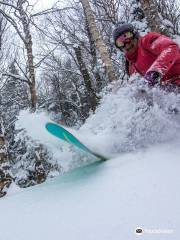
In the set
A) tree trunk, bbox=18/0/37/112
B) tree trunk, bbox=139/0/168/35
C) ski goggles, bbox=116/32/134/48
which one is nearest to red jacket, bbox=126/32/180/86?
ski goggles, bbox=116/32/134/48

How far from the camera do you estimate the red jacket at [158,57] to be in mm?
3646

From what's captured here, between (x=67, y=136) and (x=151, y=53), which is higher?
(x=151, y=53)

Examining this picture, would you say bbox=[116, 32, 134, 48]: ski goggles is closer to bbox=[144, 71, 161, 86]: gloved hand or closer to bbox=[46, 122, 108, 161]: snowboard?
bbox=[144, 71, 161, 86]: gloved hand

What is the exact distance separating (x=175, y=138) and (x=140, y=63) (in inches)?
37.0

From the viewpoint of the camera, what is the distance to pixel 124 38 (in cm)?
396

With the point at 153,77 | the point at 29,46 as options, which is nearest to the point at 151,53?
the point at 153,77

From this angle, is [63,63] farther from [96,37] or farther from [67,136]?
[67,136]

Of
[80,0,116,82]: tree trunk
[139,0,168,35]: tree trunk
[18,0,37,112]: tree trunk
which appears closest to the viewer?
[139,0,168,35]: tree trunk

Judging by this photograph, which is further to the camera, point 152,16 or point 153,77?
point 152,16

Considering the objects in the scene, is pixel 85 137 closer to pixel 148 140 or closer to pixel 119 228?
pixel 148 140

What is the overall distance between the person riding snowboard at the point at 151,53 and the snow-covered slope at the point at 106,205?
0.86 meters

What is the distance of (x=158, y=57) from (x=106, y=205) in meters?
1.91

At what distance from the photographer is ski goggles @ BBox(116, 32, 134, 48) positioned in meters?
3.94

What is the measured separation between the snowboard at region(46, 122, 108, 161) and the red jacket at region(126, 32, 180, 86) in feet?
2.92
